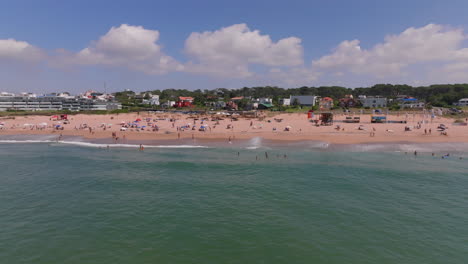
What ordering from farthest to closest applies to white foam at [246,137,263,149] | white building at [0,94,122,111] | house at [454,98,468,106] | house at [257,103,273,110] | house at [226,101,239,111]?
white building at [0,94,122,111] → house at [226,101,239,111] → house at [257,103,273,110] → house at [454,98,468,106] → white foam at [246,137,263,149]

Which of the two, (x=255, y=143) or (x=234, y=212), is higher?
(x=255, y=143)

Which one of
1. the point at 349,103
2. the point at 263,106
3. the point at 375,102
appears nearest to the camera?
the point at 375,102

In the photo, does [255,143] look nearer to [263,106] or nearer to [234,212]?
[234,212]

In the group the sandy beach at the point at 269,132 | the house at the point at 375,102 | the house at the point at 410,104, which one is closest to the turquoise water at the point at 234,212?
the sandy beach at the point at 269,132

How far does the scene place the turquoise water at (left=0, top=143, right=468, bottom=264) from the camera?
39.7ft

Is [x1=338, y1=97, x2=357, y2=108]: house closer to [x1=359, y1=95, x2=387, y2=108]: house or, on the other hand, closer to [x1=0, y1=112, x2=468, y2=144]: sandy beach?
[x1=359, y1=95, x2=387, y2=108]: house

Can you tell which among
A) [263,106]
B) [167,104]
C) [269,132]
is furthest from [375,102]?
[167,104]

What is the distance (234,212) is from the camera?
15.9 meters

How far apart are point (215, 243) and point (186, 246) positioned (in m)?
1.48

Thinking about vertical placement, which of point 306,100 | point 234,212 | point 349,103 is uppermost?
point 306,100

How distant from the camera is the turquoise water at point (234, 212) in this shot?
12.1m

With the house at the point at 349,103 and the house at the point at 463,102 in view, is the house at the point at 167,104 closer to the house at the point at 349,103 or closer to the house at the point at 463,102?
the house at the point at 349,103

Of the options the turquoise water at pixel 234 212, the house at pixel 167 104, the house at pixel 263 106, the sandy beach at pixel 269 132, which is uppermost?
the house at pixel 167 104

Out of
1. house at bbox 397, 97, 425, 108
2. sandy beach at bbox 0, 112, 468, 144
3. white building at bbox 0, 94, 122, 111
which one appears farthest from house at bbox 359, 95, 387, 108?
white building at bbox 0, 94, 122, 111
